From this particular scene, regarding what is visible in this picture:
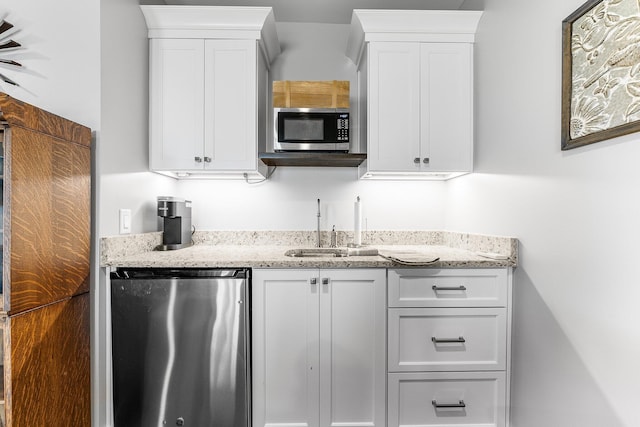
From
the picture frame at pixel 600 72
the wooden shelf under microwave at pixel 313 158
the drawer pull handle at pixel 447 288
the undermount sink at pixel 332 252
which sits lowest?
the drawer pull handle at pixel 447 288

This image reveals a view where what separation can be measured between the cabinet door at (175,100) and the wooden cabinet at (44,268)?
48cm

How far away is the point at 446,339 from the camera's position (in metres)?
1.69

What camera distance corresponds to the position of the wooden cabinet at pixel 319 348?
1.69 m

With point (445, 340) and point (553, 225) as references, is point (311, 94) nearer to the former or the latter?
point (553, 225)

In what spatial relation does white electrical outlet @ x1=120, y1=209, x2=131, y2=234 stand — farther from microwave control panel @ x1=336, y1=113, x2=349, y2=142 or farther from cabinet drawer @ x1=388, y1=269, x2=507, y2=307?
cabinet drawer @ x1=388, y1=269, x2=507, y2=307

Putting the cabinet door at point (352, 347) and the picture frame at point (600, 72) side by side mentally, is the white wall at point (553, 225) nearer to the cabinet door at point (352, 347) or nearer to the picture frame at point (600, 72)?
the picture frame at point (600, 72)

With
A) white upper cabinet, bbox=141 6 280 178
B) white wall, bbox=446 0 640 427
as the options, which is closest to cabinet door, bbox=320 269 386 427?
white wall, bbox=446 0 640 427

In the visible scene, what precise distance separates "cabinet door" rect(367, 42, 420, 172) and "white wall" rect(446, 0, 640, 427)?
39cm

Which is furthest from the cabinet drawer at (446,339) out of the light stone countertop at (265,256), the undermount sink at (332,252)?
the undermount sink at (332,252)

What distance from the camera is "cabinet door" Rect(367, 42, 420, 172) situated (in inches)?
80.4

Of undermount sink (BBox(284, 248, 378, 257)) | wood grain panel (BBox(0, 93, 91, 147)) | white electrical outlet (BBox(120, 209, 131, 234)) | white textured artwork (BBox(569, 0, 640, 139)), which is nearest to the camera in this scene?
white textured artwork (BBox(569, 0, 640, 139))

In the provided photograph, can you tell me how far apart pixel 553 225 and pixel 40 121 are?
6.86ft

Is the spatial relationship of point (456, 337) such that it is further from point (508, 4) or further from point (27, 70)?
point (27, 70)

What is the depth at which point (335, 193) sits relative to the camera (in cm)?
246
